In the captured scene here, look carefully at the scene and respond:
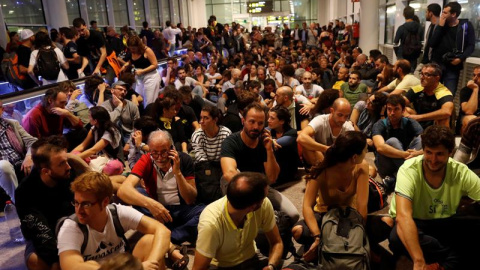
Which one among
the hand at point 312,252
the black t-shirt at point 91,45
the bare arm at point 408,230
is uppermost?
the black t-shirt at point 91,45

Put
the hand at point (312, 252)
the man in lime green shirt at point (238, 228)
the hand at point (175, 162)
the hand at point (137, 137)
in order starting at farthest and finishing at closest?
the hand at point (137, 137), the hand at point (175, 162), the hand at point (312, 252), the man in lime green shirt at point (238, 228)

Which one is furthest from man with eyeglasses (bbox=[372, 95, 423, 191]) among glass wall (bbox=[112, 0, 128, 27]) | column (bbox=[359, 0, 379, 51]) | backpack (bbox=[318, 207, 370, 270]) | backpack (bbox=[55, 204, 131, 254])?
glass wall (bbox=[112, 0, 128, 27])

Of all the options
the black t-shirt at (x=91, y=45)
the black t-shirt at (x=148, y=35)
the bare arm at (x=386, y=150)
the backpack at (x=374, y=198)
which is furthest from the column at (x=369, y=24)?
the backpack at (x=374, y=198)

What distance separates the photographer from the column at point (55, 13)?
11398 millimetres

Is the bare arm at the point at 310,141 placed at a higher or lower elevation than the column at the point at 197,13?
lower

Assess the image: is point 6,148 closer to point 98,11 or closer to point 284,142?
point 284,142

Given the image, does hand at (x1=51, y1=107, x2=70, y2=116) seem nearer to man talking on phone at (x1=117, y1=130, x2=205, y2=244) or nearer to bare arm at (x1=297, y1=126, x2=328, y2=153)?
man talking on phone at (x1=117, y1=130, x2=205, y2=244)

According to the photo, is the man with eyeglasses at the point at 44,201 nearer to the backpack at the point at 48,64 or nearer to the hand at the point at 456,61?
the backpack at the point at 48,64

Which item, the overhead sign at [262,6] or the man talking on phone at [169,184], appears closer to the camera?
the man talking on phone at [169,184]

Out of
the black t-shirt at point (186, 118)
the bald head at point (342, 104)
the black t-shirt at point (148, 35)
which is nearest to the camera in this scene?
the bald head at point (342, 104)

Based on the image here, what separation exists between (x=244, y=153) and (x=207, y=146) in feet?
2.32

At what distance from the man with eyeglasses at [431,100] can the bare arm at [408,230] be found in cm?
240

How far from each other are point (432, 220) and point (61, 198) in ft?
9.10

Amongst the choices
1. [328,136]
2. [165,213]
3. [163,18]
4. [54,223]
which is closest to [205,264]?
[165,213]
